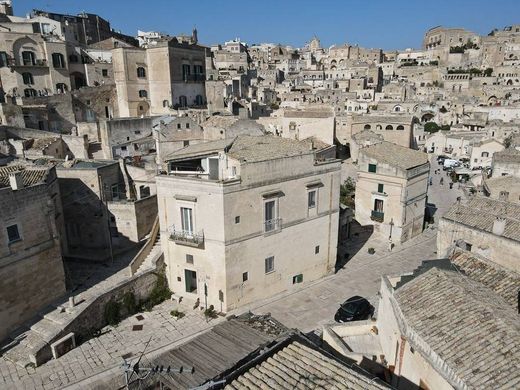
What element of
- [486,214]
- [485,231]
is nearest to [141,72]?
[486,214]

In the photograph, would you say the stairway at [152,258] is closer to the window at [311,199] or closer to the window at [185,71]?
the window at [311,199]

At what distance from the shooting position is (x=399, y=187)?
92.2ft

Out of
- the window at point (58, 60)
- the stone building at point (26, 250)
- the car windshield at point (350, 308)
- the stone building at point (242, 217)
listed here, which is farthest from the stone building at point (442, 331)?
the window at point (58, 60)

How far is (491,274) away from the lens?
595 inches

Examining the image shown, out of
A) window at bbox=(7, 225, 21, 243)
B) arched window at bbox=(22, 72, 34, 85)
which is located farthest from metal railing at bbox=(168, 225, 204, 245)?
arched window at bbox=(22, 72, 34, 85)

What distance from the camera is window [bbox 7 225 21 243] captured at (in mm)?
18234

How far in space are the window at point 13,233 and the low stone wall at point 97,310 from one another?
4.56 metres

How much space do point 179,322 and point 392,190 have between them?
18.0 metres

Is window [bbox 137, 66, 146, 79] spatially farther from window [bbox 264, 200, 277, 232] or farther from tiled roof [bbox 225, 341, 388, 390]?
tiled roof [bbox 225, 341, 388, 390]

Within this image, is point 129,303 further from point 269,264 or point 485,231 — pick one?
point 485,231

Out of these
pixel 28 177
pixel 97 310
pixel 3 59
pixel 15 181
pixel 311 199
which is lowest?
pixel 97 310

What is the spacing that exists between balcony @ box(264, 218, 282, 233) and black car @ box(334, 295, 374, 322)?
17.4 feet

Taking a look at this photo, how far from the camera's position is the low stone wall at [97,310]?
17.2m

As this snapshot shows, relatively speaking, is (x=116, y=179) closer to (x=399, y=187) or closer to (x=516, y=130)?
(x=399, y=187)
